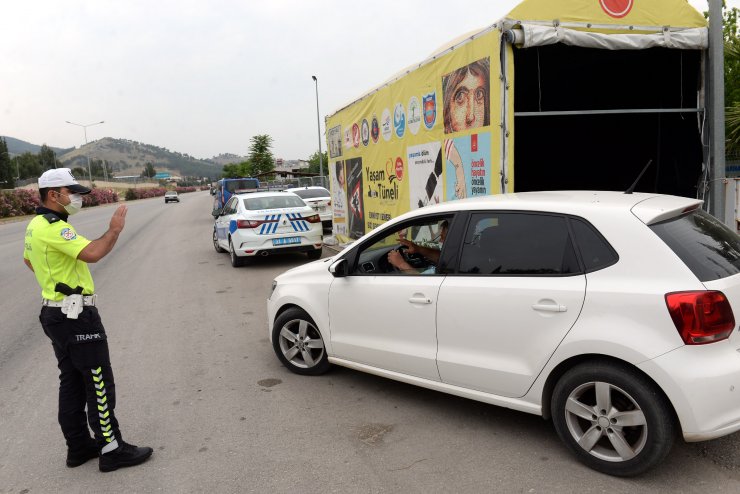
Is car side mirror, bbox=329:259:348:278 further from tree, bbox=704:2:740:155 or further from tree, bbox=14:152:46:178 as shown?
tree, bbox=14:152:46:178

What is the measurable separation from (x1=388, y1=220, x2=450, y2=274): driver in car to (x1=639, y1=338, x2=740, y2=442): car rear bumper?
159 centimetres

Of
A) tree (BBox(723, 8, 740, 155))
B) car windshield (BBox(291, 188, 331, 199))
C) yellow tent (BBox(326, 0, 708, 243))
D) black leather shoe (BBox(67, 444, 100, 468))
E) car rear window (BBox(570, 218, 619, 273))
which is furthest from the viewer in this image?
car windshield (BBox(291, 188, 331, 199))

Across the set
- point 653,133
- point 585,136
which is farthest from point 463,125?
point 653,133

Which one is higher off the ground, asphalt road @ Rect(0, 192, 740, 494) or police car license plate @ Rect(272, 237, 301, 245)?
police car license plate @ Rect(272, 237, 301, 245)

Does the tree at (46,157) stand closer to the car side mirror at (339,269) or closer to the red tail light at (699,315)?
the car side mirror at (339,269)

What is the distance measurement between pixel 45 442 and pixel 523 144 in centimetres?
672

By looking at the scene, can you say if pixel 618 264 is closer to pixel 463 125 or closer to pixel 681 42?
pixel 463 125

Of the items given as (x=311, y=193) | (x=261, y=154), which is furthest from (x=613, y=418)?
(x=261, y=154)

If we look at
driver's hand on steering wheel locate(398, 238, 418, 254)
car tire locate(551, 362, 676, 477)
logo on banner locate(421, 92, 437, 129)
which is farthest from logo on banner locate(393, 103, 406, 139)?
car tire locate(551, 362, 676, 477)

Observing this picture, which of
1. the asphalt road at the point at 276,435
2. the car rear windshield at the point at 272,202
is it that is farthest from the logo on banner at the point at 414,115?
the asphalt road at the point at 276,435

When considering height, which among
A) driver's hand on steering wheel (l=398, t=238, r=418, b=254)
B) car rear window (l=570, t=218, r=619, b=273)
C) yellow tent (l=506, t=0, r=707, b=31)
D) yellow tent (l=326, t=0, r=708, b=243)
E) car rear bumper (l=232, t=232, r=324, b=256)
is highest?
yellow tent (l=506, t=0, r=707, b=31)

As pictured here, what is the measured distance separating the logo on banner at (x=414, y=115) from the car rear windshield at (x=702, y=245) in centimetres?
513

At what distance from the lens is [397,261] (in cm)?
433

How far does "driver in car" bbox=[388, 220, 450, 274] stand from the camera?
12.9 feet
